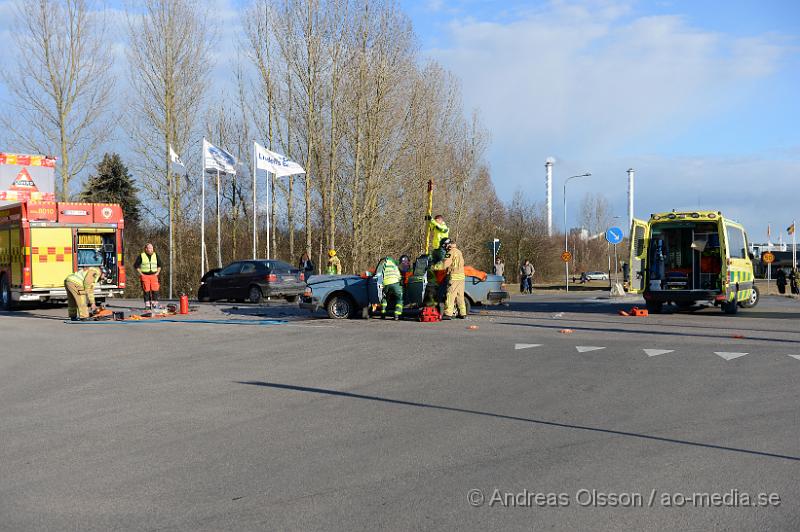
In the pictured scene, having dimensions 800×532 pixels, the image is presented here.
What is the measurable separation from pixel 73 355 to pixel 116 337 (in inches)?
112

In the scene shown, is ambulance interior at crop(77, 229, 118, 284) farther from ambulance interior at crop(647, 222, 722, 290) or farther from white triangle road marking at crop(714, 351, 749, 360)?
white triangle road marking at crop(714, 351, 749, 360)

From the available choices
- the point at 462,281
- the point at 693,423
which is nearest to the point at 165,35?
the point at 462,281

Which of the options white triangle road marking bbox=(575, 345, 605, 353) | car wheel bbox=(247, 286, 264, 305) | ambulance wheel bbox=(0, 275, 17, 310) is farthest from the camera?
car wheel bbox=(247, 286, 264, 305)

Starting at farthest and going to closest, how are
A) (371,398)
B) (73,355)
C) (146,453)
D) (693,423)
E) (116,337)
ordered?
(116,337), (73,355), (371,398), (693,423), (146,453)

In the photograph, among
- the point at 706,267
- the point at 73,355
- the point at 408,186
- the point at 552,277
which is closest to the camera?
the point at 73,355

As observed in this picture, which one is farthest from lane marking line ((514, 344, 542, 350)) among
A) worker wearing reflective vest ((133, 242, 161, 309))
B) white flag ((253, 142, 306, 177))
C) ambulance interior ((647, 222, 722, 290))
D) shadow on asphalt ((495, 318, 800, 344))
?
white flag ((253, 142, 306, 177))

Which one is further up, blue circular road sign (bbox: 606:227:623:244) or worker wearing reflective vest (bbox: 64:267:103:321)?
blue circular road sign (bbox: 606:227:623:244)

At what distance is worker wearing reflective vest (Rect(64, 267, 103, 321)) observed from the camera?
2061 centimetres

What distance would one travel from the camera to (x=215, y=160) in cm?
3359

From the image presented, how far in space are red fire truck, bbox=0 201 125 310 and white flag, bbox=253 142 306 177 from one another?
9.15m

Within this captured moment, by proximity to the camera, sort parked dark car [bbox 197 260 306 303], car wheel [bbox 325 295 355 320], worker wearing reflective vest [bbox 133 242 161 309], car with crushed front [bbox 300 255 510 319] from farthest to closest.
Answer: parked dark car [bbox 197 260 306 303]
worker wearing reflective vest [bbox 133 242 161 309]
car wheel [bbox 325 295 355 320]
car with crushed front [bbox 300 255 510 319]

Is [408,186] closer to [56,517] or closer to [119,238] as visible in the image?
[119,238]

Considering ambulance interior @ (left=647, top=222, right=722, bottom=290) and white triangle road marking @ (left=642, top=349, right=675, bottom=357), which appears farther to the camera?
ambulance interior @ (left=647, top=222, right=722, bottom=290)

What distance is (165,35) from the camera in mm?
38844
